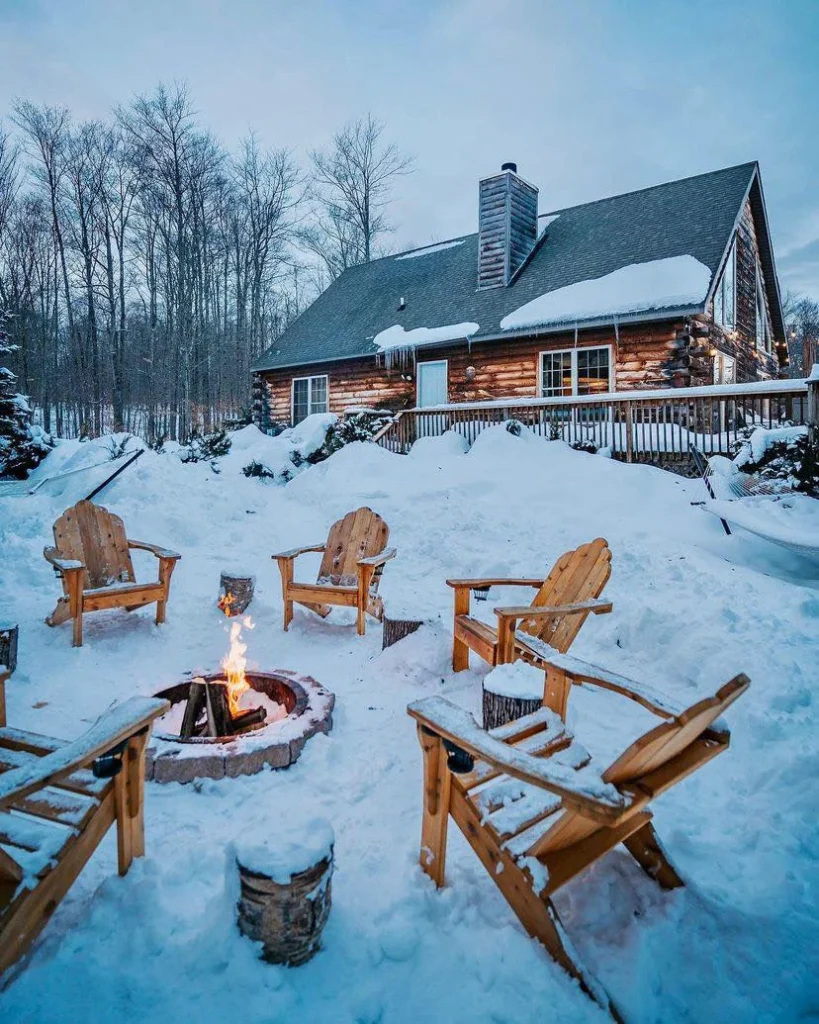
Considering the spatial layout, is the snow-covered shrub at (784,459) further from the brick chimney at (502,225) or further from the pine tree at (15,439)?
the pine tree at (15,439)

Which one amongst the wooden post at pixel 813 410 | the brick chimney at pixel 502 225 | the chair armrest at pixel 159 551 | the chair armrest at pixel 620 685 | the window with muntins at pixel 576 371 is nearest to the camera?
the chair armrest at pixel 620 685

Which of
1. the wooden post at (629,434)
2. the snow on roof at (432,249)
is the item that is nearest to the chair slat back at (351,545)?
the wooden post at (629,434)

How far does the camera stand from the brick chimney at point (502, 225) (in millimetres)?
13000

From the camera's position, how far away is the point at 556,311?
11.0m

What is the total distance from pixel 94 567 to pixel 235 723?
7.19ft

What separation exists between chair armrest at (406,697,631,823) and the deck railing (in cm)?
734

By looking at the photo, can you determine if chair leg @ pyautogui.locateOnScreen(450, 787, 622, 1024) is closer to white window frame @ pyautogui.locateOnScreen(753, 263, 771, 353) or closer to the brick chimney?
the brick chimney

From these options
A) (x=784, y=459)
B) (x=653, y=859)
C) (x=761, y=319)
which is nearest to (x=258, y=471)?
(x=784, y=459)

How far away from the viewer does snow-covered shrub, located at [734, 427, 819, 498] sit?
5.71 metres

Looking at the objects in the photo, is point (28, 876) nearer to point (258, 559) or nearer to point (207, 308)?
point (258, 559)

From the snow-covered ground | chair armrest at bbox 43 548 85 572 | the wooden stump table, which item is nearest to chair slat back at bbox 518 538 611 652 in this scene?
the snow-covered ground

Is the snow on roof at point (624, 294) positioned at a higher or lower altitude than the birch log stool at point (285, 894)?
higher

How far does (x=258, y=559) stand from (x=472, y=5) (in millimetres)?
18200

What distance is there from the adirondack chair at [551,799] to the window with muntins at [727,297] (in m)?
11.7
